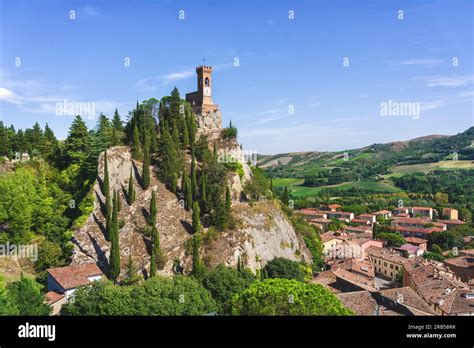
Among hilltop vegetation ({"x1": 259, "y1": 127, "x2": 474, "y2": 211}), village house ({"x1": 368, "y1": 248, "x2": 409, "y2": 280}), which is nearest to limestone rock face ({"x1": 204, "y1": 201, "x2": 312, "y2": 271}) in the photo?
village house ({"x1": 368, "y1": 248, "x2": 409, "y2": 280})

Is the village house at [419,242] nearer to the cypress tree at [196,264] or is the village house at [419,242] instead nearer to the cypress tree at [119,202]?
the cypress tree at [196,264]

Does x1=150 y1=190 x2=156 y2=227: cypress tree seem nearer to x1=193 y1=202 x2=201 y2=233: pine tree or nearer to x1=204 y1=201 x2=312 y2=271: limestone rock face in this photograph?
x1=193 y1=202 x2=201 y2=233: pine tree

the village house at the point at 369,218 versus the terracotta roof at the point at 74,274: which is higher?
the terracotta roof at the point at 74,274

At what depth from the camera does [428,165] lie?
10125cm

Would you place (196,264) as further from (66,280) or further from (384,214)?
(384,214)

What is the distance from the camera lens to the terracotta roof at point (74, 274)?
2077 cm

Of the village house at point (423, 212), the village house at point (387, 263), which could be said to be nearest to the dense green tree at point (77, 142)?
the village house at point (387, 263)

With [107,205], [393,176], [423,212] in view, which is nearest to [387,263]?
[107,205]

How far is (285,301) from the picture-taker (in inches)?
523

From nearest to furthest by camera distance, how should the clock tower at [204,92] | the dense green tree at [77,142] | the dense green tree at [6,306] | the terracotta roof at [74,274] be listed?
the dense green tree at [6,306], the terracotta roof at [74,274], the dense green tree at [77,142], the clock tower at [204,92]

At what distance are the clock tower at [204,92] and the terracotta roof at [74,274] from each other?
21.7 metres

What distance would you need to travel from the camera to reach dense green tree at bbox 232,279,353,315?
42.1 feet
